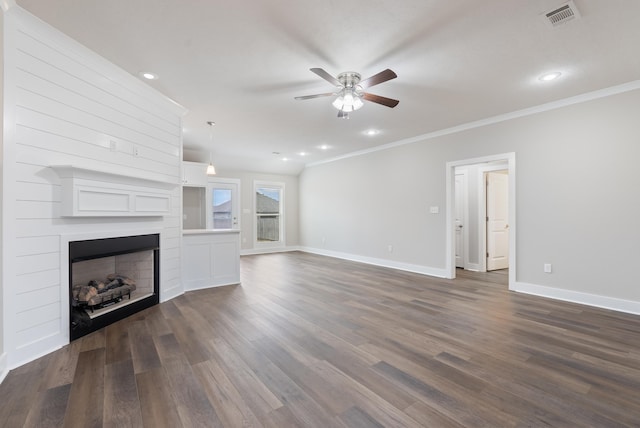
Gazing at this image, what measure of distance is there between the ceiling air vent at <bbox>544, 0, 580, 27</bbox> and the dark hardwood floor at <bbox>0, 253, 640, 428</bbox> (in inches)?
107

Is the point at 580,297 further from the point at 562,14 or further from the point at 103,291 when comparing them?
the point at 103,291

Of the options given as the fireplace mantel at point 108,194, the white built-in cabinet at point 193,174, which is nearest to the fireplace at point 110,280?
the fireplace mantel at point 108,194

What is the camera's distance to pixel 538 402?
1.87 meters

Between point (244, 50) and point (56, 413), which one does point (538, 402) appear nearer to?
point (56, 413)

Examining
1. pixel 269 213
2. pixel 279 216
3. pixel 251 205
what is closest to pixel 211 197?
pixel 251 205

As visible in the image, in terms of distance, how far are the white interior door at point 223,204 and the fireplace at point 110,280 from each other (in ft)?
12.5

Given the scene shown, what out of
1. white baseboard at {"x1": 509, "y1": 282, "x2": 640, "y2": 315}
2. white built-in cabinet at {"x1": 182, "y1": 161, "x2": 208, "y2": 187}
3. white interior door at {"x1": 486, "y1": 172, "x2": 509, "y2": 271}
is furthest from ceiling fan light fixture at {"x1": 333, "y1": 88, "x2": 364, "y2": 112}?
white built-in cabinet at {"x1": 182, "y1": 161, "x2": 208, "y2": 187}

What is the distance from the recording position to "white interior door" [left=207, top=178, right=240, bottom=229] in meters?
7.81

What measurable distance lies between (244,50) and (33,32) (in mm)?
1677

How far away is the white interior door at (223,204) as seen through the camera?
25.6 ft

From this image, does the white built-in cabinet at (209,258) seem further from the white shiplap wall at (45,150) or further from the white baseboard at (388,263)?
the white baseboard at (388,263)

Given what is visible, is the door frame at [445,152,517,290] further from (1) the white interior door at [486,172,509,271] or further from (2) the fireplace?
(2) the fireplace

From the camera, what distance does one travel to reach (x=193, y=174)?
7.18 m

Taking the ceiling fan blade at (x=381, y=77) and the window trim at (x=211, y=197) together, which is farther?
the window trim at (x=211, y=197)
